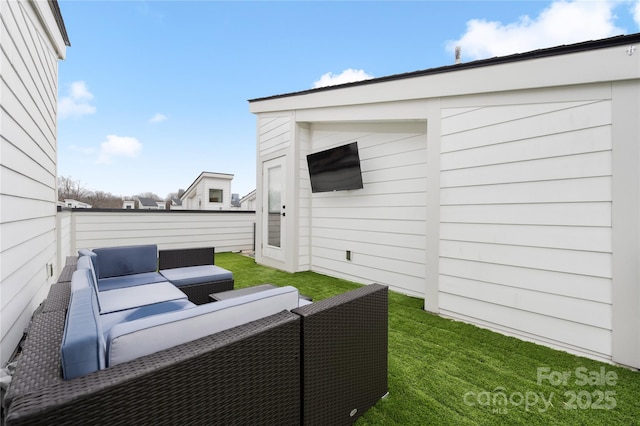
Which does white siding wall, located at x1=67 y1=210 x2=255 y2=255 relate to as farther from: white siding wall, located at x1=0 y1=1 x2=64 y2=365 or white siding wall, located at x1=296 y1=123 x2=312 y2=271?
white siding wall, located at x1=0 y1=1 x2=64 y2=365

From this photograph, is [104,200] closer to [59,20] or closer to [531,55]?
[59,20]

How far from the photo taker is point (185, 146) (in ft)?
72.4

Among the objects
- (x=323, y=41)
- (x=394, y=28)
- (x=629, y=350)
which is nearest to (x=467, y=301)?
(x=629, y=350)

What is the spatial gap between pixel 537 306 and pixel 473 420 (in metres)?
1.43

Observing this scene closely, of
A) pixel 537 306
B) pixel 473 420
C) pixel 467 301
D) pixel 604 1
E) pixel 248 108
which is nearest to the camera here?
pixel 473 420

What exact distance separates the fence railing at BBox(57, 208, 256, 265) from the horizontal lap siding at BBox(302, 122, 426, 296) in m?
3.40

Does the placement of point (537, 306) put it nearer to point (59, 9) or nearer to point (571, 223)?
point (571, 223)

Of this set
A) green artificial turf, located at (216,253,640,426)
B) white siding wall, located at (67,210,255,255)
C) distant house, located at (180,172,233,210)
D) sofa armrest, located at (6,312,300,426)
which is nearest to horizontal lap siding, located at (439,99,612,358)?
green artificial turf, located at (216,253,640,426)

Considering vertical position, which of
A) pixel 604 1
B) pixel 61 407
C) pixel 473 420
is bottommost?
pixel 473 420

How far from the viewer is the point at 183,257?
11.6 feet

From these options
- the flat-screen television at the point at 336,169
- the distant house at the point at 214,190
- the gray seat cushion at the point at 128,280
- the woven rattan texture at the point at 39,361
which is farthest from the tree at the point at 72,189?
the woven rattan texture at the point at 39,361

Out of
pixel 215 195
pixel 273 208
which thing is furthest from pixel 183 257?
pixel 215 195

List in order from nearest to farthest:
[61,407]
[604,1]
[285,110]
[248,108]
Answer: [61,407] < [604,1] < [285,110] < [248,108]

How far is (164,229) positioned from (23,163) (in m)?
5.03
